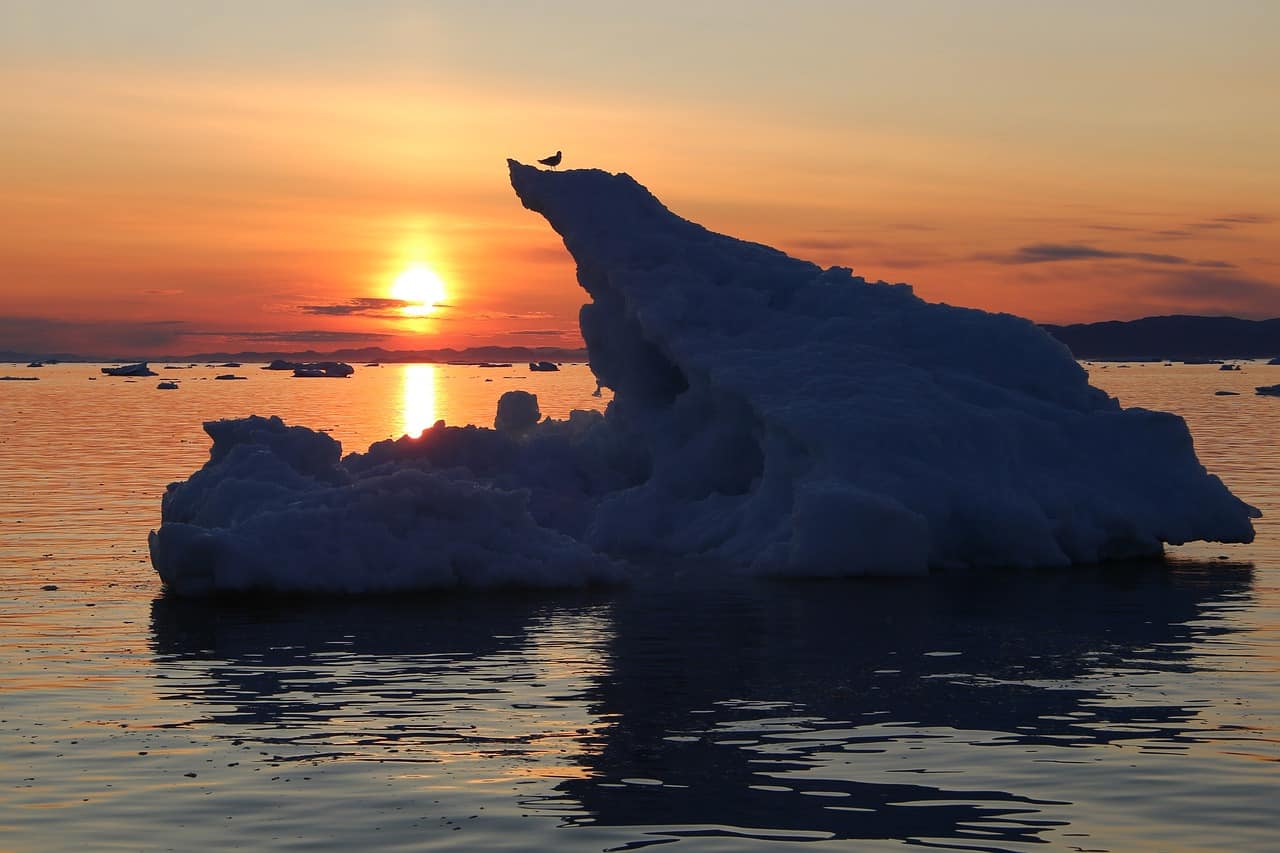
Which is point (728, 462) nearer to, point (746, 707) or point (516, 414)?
point (516, 414)

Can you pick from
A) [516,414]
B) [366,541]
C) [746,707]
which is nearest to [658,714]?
[746,707]

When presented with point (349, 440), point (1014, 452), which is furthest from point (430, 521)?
point (349, 440)

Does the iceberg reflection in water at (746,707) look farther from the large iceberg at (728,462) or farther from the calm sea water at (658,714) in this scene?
the large iceberg at (728,462)

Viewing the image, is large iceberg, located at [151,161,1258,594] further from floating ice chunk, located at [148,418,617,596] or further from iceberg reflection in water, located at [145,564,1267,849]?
iceberg reflection in water, located at [145,564,1267,849]

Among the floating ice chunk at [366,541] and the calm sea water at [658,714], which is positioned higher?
the floating ice chunk at [366,541]

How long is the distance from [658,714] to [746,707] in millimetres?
831

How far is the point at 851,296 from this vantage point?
28.7 m

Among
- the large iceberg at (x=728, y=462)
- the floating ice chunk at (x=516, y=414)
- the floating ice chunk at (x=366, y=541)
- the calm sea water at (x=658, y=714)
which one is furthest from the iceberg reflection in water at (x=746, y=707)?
the floating ice chunk at (x=516, y=414)

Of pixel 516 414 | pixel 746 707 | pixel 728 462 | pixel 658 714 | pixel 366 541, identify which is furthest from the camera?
pixel 516 414

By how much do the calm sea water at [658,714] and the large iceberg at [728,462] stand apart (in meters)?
0.89

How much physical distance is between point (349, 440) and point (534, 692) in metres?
46.6

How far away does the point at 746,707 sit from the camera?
14352mm

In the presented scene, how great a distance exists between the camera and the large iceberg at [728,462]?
22188 mm

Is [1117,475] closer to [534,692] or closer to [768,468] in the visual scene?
[768,468]
